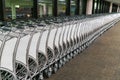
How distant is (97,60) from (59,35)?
1351 mm

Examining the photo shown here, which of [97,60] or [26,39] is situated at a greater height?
[26,39]

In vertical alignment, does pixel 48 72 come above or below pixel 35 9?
below

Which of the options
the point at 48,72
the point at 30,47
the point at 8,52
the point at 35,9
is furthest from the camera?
the point at 35,9

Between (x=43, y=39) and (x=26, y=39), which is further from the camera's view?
(x=43, y=39)

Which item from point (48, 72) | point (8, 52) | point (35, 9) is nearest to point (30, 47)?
point (8, 52)

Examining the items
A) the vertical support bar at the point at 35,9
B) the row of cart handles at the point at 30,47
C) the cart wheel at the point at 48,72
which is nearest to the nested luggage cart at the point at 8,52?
the row of cart handles at the point at 30,47

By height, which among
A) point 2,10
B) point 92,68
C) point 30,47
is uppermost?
point 2,10

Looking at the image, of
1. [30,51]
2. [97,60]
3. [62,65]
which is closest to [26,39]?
[30,51]

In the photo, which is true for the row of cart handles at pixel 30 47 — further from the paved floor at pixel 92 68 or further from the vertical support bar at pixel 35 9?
the vertical support bar at pixel 35 9

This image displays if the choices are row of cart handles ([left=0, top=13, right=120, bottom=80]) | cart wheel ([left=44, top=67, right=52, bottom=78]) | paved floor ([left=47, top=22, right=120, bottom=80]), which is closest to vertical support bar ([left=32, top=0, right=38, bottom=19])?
paved floor ([left=47, top=22, right=120, bottom=80])

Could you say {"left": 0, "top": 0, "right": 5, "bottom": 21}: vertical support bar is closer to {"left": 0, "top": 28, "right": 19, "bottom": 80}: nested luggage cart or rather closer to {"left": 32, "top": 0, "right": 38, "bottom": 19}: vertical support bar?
{"left": 32, "top": 0, "right": 38, "bottom": 19}: vertical support bar

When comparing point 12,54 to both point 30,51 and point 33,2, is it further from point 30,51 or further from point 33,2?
point 33,2

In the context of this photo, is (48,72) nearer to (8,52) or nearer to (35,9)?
(8,52)

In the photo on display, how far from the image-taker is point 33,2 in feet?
21.2
